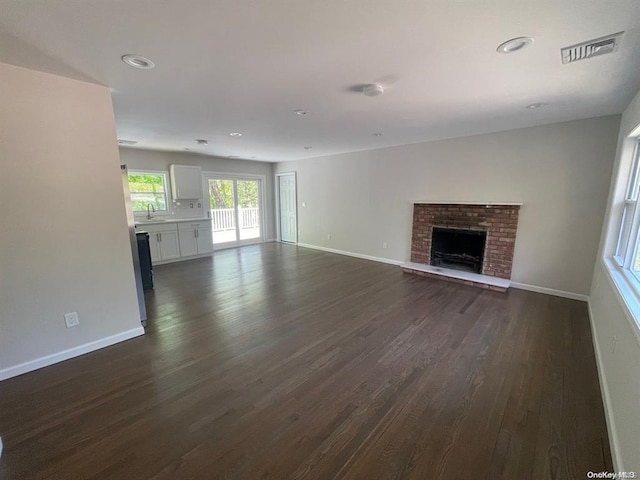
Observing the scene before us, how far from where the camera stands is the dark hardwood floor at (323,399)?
148 centimetres

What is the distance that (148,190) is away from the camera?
5.89 m

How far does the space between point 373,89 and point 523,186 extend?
120 inches

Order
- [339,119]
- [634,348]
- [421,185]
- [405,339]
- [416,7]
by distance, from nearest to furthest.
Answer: [416,7] < [634,348] < [405,339] < [339,119] < [421,185]

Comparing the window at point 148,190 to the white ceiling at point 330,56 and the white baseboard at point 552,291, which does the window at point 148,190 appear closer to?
the white ceiling at point 330,56

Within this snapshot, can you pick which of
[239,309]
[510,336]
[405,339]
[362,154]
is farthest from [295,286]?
[362,154]

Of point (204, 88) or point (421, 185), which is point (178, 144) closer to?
point (204, 88)

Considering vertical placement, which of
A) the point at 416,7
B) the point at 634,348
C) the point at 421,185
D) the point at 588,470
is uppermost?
the point at 416,7

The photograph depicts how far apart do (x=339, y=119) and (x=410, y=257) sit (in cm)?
313

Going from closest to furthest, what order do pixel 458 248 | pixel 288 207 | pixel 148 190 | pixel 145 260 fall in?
pixel 145 260
pixel 458 248
pixel 148 190
pixel 288 207

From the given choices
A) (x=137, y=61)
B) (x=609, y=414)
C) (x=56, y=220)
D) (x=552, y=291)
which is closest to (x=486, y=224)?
(x=552, y=291)

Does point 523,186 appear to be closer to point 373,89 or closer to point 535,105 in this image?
point 535,105

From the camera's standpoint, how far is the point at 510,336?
9.02ft

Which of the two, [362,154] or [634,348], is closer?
[634,348]

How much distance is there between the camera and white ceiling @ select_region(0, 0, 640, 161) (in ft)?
4.51
